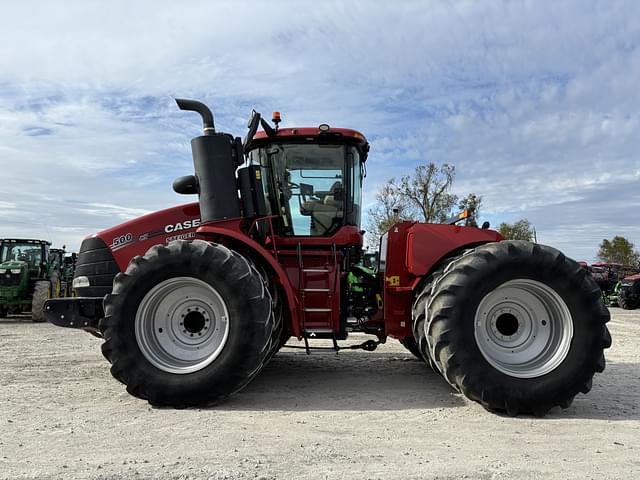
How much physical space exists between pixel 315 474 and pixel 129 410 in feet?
7.48

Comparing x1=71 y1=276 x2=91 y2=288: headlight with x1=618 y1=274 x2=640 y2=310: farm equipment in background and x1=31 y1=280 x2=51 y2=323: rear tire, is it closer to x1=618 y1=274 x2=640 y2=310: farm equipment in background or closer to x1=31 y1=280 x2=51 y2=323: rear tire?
x1=31 y1=280 x2=51 y2=323: rear tire

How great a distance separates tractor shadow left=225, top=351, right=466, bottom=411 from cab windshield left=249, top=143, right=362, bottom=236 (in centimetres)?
175

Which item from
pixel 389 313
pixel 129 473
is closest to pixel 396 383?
pixel 389 313

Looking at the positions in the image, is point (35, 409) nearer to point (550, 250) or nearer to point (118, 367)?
point (118, 367)

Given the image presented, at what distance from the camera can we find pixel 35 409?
5074mm

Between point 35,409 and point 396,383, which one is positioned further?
point 396,383

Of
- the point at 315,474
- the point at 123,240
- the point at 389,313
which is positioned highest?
the point at 123,240

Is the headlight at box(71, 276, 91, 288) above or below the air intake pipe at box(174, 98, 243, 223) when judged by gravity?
below

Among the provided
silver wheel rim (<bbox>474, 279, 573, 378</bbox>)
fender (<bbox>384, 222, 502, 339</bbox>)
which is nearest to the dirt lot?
silver wheel rim (<bbox>474, 279, 573, 378</bbox>)

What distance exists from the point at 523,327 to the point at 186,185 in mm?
3852

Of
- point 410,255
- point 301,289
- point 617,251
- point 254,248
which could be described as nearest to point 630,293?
point 410,255

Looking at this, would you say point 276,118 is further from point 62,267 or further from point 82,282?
point 62,267

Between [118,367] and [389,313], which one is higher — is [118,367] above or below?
below

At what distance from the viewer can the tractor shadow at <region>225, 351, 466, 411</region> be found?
17.4ft
